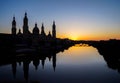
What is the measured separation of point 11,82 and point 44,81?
5.55m

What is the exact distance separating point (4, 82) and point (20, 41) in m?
106

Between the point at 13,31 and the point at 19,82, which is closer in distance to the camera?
the point at 19,82

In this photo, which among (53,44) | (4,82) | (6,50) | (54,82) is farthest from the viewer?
(53,44)

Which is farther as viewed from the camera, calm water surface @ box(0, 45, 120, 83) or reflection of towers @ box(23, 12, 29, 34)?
reflection of towers @ box(23, 12, 29, 34)

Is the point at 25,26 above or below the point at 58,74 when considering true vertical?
above

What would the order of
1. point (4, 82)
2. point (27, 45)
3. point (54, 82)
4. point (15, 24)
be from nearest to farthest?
1. point (4, 82)
2. point (54, 82)
3. point (27, 45)
4. point (15, 24)

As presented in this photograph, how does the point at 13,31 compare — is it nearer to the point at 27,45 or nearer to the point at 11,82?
the point at 27,45

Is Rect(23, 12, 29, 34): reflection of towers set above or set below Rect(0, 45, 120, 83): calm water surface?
above

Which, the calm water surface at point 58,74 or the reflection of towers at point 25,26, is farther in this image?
the reflection of towers at point 25,26

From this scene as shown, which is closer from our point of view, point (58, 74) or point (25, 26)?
point (58, 74)

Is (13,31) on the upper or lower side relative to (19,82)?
upper

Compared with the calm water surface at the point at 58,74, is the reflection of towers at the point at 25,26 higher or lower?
higher

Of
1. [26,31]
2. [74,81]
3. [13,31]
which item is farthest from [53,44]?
[74,81]

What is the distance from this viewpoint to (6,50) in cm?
8744
